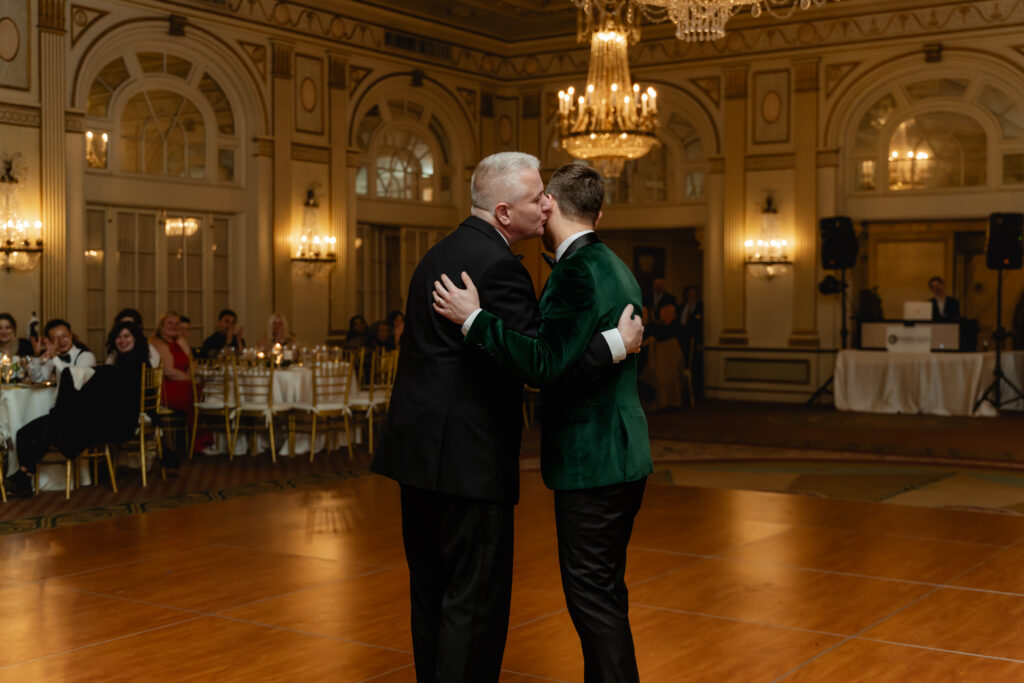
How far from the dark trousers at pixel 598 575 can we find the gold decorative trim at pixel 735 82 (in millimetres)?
11420

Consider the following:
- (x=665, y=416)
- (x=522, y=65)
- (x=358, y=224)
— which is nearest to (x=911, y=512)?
(x=665, y=416)

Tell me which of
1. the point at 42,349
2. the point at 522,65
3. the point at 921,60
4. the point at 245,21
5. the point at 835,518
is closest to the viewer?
the point at 835,518

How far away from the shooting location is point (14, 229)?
391 inches

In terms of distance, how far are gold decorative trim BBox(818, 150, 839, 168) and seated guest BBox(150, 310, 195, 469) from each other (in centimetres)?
757

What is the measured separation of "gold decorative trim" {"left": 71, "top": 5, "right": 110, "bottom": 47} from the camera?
10.4 m

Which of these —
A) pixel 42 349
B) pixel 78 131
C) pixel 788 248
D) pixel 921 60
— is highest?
pixel 921 60

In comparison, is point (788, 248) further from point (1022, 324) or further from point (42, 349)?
point (42, 349)

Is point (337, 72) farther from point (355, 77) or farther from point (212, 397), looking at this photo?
point (212, 397)

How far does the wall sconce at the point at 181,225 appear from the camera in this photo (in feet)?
37.4

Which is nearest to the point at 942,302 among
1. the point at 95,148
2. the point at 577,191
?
the point at 95,148

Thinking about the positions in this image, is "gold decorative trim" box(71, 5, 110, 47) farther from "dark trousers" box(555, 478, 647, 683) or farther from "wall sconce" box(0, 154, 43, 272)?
"dark trousers" box(555, 478, 647, 683)

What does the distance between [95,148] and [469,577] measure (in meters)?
9.19

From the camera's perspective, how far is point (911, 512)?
20.9ft

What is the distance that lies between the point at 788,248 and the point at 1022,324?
112 inches
